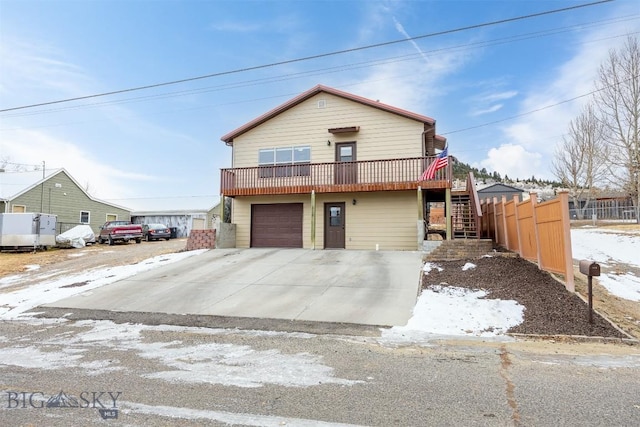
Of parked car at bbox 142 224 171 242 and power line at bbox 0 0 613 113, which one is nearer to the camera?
power line at bbox 0 0 613 113

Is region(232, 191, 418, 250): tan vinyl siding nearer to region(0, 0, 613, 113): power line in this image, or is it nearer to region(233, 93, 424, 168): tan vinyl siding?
region(233, 93, 424, 168): tan vinyl siding

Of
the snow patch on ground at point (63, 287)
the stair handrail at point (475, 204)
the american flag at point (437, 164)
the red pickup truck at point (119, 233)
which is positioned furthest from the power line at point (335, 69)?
the red pickup truck at point (119, 233)

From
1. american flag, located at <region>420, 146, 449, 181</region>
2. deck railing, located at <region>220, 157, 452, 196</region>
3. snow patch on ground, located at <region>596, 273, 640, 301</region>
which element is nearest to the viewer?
snow patch on ground, located at <region>596, 273, 640, 301</region>

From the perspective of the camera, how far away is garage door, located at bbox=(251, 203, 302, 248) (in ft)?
54.3

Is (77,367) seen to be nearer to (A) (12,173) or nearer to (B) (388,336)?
(B) (388,336)

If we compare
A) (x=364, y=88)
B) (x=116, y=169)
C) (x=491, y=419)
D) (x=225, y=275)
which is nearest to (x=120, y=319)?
(x=225, y=275)

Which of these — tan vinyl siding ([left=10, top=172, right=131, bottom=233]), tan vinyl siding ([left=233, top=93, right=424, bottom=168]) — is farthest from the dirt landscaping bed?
tan vinyl siding ([left=10, top=172, right=131, bottom=233])

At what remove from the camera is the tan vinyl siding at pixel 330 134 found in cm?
1543

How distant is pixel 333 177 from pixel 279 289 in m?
7.58

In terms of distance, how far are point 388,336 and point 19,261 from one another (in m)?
17.7

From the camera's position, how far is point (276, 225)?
16.8 meters

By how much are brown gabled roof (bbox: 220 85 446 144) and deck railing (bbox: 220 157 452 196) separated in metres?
1.90

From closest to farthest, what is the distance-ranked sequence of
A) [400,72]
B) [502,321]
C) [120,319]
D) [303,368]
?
[303,368], [502,321], [120,319], [400,72]

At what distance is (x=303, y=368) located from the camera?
14.1ft
